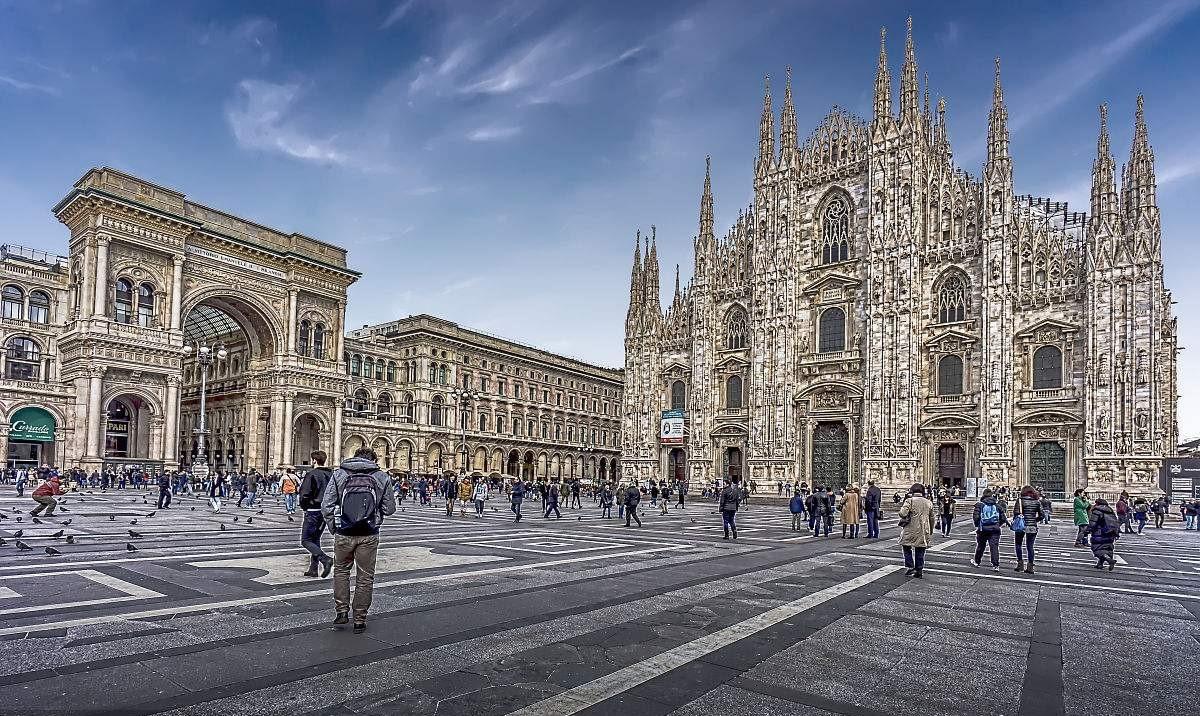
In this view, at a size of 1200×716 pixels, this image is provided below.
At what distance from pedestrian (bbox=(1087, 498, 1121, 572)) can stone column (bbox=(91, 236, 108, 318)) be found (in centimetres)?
5041

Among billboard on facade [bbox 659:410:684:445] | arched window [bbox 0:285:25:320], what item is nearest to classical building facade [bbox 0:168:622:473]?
arched window [bbox 0:285:25:320]

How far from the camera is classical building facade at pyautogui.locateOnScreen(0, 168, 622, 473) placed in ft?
155

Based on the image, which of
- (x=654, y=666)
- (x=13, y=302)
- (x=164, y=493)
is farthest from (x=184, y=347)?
(x=654, y=666)

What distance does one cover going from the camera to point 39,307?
51.0 m

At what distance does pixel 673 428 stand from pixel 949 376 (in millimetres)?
17731

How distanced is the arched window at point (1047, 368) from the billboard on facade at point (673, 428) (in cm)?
2146

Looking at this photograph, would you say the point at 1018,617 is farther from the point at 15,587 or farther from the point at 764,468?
the point at 764,468

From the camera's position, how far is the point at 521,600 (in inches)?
357

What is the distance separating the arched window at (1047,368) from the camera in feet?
140

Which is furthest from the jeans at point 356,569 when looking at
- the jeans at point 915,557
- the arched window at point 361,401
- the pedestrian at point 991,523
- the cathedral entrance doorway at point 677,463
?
the arched window at point 361,401

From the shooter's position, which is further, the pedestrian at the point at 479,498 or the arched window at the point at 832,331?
the arched window at the point at 832,331

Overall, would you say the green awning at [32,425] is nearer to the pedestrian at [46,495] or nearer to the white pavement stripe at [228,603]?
the pedestrian at [46,495]

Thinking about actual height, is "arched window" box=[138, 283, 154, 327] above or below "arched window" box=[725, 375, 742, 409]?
above

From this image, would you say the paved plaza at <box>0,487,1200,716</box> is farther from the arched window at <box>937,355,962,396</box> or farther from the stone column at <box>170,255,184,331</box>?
the stone column at <box>170,255,184,331</box>
